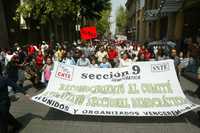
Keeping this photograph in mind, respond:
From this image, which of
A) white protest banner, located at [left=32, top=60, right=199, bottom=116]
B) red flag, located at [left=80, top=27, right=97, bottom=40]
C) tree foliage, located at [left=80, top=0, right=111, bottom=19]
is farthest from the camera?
tree foliage, located at [left=80, top=0, right=111, bottom=19]

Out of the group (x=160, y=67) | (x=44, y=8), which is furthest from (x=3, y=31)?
(x=160, y=67)

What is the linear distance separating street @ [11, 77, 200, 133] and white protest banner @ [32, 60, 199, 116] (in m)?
0.27

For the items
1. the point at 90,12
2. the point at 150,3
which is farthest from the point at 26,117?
the point at 150,3

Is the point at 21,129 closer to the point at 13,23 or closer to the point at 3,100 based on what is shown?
the point at 3,100

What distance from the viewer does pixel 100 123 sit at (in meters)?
8.35

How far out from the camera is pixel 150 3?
49.6 meters

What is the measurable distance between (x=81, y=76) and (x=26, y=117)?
1.93 metres

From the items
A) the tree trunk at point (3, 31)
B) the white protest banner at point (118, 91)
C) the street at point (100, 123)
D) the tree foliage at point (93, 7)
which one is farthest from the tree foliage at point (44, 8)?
the tree foliage at point (93, 7)

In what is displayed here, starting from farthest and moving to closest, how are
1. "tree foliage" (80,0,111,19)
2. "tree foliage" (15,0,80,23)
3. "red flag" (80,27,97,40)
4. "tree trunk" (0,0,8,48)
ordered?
1. "tree foliage" (80,0,111,19)
2. "red flag" (80,27,97,40)
3. "tree trunk" (0,0,8,48)
4. "tree foliage" (15,0,80,23)

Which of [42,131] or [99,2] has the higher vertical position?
[99,2]

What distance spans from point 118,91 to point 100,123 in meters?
1.28

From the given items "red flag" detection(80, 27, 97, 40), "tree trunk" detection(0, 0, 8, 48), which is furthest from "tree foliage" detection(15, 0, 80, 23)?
"red flag" detection(80, 27, 97, 40)

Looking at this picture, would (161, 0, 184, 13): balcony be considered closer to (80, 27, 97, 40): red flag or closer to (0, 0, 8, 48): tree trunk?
(80, 27, 97, 40): red flag

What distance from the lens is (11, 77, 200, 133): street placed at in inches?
309
